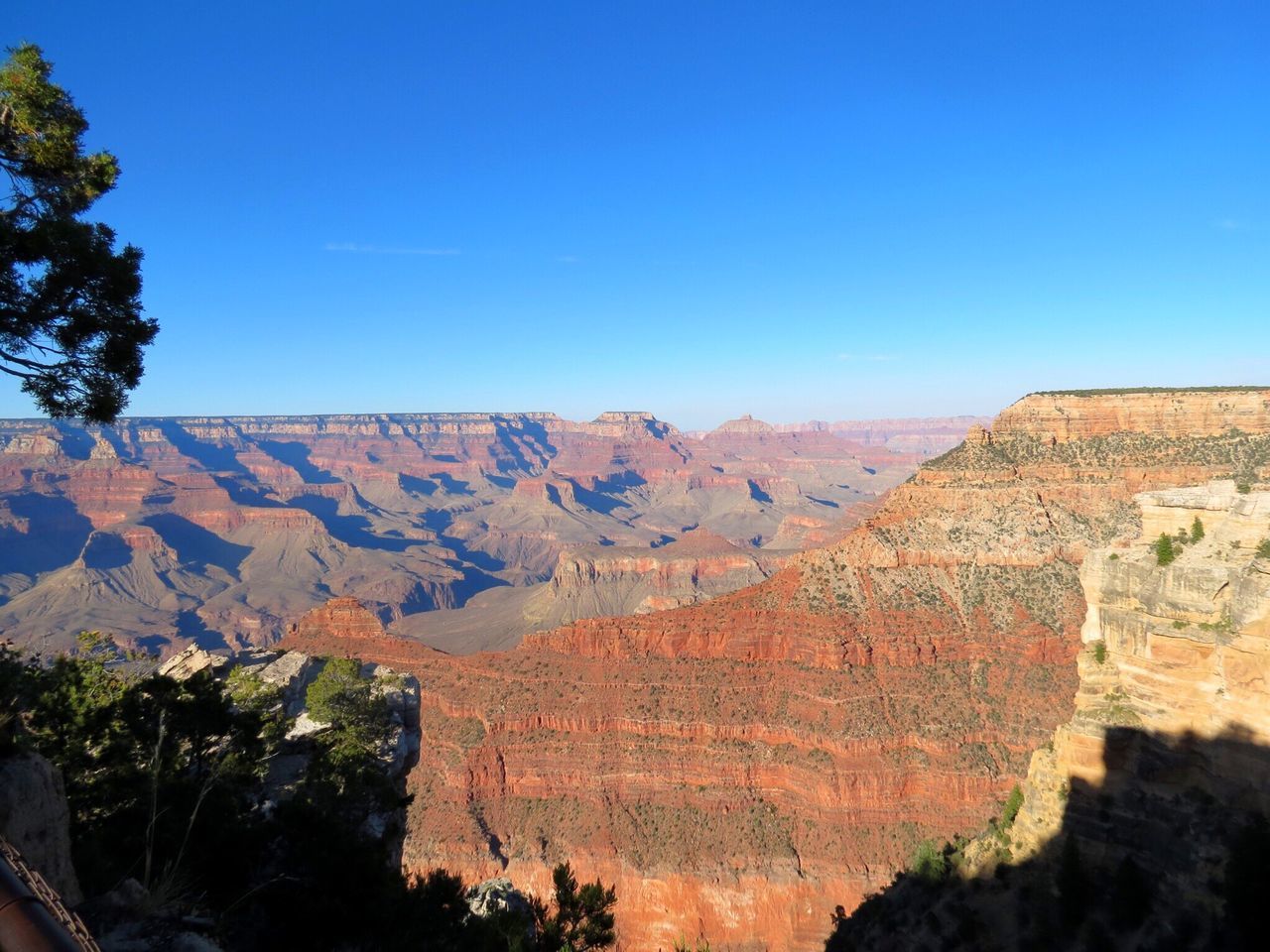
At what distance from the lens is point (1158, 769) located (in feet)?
50.7

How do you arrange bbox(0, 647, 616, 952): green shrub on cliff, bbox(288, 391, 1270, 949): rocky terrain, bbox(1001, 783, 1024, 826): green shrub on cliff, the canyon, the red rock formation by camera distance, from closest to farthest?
bbox(0, 647, 616, 952): green shrub on cliff < bbox(1001, 783, 1024, 826): green shrub on cliff < the canyon < bbox(288, 391, 1270, 949): rocky terrain < the red rock formation

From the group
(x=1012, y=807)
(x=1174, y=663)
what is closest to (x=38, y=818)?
(x=1174, y=663)

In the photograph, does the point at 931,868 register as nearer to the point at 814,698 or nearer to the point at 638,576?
the point at 814,698

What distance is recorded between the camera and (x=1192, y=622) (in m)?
15.4

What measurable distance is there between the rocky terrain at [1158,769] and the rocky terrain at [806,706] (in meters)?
19.2

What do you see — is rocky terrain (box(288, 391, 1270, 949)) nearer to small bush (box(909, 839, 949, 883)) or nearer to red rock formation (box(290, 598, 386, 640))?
red rock formation (box(290, 598, 386, 640))

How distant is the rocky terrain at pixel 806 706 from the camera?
3588cm

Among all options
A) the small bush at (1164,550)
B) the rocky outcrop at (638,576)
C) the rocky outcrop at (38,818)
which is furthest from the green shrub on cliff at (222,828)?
the rocky outcrop at (638,576)

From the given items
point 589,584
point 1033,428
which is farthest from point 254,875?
point 589,584

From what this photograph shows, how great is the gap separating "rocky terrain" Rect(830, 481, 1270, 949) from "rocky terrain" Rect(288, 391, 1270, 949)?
19161mm

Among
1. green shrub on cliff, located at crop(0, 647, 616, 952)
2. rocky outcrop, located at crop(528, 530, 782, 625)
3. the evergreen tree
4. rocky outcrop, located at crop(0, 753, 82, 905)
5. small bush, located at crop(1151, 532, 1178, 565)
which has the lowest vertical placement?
rocky outcrop, located at crop(528, 530, 782, 625)

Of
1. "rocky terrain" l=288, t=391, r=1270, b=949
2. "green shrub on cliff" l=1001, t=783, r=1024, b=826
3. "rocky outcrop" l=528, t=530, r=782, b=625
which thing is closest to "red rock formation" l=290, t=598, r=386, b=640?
"rocky terrain" l=288, t=391, r=1270, b=949

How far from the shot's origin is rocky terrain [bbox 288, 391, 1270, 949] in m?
35.9

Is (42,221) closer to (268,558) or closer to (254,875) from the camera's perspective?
(254,875)
